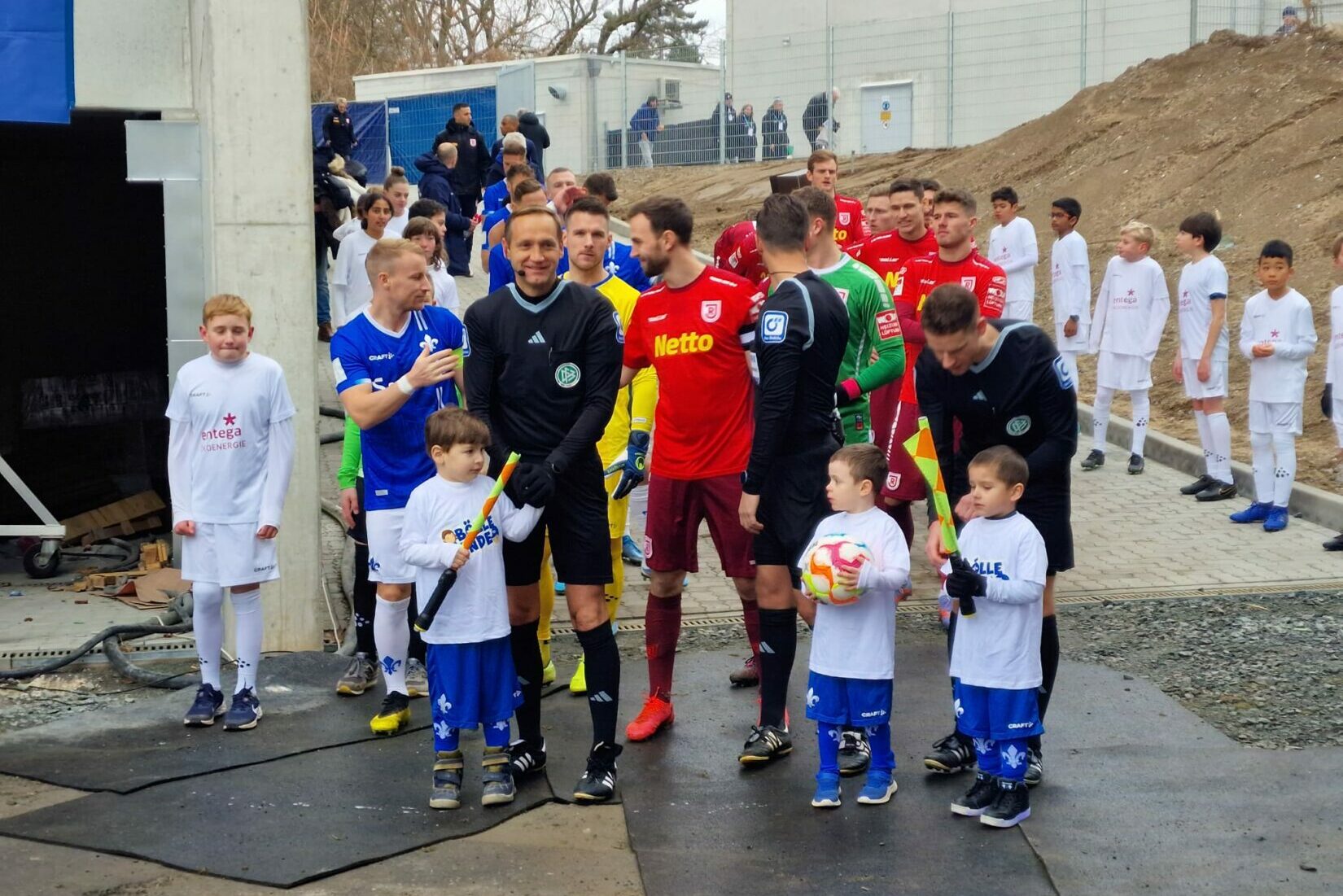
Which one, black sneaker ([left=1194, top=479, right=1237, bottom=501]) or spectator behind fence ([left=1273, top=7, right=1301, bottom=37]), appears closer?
black sneaker ([left=1194, top=479, right=1237, bottom=501])

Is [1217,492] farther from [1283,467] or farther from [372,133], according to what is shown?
[372,133]

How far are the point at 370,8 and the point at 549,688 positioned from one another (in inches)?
1591

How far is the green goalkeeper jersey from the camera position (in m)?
6.62

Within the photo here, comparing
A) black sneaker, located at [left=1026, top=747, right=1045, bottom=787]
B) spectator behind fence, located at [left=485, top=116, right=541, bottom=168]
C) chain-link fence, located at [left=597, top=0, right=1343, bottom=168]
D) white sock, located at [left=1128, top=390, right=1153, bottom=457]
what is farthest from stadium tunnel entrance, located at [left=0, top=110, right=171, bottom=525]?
chain-link fence, located at [left=597, top=0, right=1343, bottom=168]

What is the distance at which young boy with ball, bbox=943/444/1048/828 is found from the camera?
17.3ft

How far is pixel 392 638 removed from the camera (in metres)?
6.54

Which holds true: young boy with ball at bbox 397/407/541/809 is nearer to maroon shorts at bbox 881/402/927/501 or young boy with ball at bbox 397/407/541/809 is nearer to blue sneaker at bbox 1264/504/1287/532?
maroon shorts at bbox 881/402/927/501

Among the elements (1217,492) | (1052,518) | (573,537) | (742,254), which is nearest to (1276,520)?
(1217,492)

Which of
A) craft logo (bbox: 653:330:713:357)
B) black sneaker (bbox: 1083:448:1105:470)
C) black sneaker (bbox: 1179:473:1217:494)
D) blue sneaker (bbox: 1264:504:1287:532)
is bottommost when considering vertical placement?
blue sneaker (bbox: 1264:504:1287:532)

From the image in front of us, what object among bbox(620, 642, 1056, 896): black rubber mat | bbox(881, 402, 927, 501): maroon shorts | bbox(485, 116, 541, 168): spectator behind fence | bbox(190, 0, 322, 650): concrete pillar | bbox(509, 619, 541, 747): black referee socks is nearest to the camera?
bbox(620, 642, 1056, 896): black rubber mat

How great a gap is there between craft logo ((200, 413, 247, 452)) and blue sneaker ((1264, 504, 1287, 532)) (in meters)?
6.79

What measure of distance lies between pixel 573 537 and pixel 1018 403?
1.73 metres

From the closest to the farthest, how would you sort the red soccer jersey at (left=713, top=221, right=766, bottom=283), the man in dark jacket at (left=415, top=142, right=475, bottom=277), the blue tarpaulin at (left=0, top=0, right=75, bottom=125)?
the blue tarpaulin at (left=0, top=0, right=75, bottom=125) → the red soccer jersey at (left=713, top=221, right=766, bottom=283) → the man in dark jacket at (left=415, top=142, right=475, bottom=277)

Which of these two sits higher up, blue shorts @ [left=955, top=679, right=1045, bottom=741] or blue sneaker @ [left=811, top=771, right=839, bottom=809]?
blue shorts @ [left=955, top=679, right=1045, bottom=741]
